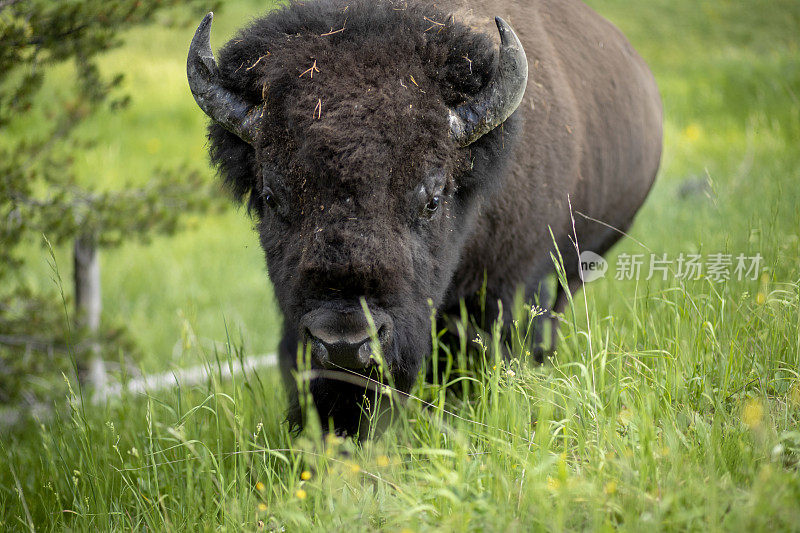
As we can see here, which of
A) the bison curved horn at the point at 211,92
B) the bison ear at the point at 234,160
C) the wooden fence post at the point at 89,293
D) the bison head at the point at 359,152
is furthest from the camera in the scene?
the wooden fence post at the point at 89,293

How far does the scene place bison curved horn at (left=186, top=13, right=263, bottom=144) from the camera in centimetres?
334

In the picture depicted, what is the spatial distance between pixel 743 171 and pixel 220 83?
813 cm

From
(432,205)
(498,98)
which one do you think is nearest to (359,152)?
(432,205)

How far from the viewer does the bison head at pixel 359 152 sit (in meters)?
2.80

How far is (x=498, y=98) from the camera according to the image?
317cm

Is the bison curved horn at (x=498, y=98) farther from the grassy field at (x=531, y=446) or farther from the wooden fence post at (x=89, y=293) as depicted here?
the wooden fence post at (x=89, y=293)

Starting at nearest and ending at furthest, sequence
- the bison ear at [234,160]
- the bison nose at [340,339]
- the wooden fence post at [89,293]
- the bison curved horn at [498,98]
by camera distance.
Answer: the bison nose at [340,339] → the bison curved horn at [498,98] → the bison ear at [234,160] → the wooden fence post at [89,293]

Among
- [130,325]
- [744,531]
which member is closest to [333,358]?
[744,531]

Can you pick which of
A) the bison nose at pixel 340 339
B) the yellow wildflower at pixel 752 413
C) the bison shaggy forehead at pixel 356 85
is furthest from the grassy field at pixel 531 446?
the bison shaggy forehead at pixel 356 85

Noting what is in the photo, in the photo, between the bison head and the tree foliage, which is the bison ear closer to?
the bison head

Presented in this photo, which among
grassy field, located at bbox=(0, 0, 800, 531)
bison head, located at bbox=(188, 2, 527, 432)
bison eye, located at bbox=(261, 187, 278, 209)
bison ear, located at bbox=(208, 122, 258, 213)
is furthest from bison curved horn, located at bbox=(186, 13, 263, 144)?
grassy field, located at bbox=(0, 0, 800, 531)

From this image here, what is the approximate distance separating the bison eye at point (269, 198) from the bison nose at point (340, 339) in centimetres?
75

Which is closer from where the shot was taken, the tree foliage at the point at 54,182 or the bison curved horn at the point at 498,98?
the bison curved horn at the point at 498,98

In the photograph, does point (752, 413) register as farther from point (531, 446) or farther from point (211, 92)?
point (211, 92)
